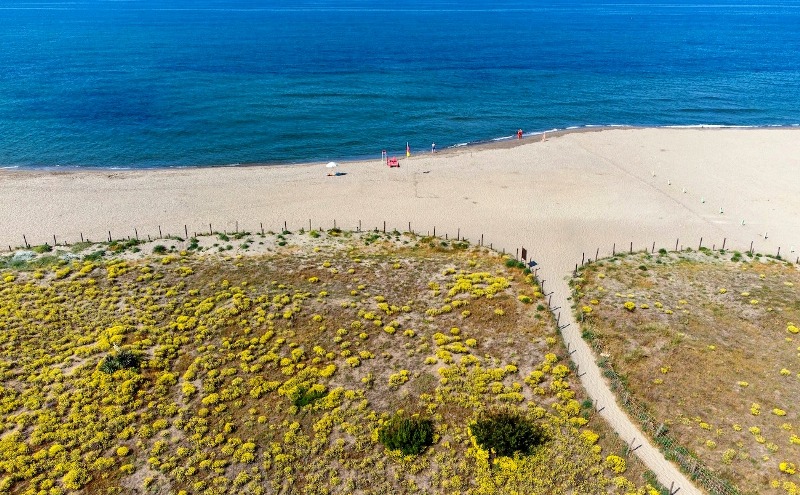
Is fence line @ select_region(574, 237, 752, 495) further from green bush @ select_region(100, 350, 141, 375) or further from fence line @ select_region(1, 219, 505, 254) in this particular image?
green bush @ select_region(100, 350, 141, 375)

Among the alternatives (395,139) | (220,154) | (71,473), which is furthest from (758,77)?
(71,473)

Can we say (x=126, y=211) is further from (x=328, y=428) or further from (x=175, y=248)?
(x=328, y=428)

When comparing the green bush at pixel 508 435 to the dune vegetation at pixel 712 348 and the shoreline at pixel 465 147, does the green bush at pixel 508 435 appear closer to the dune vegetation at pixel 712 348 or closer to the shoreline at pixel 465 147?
the dune vegetation at pixel 712 348

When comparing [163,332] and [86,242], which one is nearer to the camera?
[163,332]

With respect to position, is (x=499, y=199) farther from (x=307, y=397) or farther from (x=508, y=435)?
(x=307, y=397)

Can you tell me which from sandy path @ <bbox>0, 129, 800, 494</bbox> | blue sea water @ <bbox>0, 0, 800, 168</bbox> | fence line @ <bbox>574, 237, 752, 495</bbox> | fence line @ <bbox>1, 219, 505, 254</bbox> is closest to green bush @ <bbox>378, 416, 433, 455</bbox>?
fence line @ <bbox>574, 237, 752, 495</bbox>

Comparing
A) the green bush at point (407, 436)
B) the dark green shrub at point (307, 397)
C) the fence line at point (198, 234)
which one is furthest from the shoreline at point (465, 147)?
the green bush at point (407, 436)

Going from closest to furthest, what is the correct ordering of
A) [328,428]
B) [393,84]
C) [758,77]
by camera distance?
[328,428], [393,84], [758,77]
